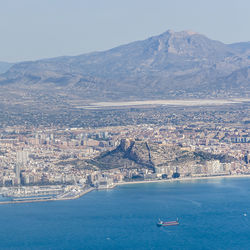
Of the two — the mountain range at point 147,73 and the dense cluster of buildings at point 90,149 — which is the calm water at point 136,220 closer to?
the dense cluster of buildings at point 90,149

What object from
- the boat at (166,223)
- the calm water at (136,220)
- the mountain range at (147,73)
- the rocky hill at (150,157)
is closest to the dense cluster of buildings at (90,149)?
the rocky hill at (150,157)

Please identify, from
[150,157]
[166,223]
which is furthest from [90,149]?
[166,223]

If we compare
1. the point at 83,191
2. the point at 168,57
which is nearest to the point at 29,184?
the point at 83,191

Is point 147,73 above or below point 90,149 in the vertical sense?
above

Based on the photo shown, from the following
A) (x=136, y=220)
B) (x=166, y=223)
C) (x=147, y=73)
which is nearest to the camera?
(x=166, y=223)

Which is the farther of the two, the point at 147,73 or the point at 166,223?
the point at 147,73

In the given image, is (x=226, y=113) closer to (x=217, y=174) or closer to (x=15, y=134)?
(x=15, y=134)

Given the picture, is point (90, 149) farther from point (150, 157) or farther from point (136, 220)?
point (136, 220)

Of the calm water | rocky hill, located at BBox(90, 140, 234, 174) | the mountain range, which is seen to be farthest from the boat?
the mountain range
